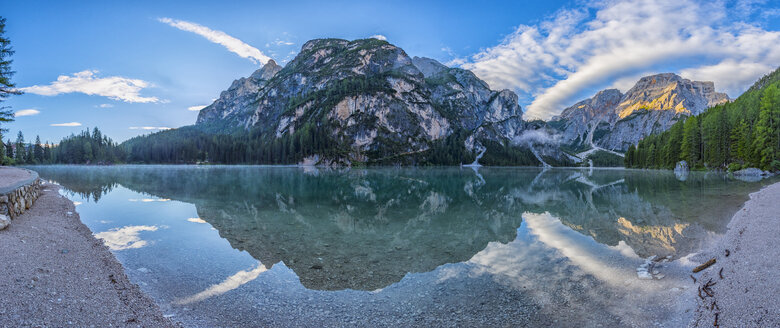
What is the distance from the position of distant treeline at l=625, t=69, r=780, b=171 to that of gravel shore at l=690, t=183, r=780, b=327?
6743 centimetres

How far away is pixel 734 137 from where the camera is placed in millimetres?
67125

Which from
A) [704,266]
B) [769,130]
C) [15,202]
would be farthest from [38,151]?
[769,130]

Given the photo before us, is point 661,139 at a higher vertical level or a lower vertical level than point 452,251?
higher

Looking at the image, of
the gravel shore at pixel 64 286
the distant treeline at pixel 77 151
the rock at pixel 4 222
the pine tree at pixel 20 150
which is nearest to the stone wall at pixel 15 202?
the rock at pixel 4 222

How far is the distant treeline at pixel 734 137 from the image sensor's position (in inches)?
2210

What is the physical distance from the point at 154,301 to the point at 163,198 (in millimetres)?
23236

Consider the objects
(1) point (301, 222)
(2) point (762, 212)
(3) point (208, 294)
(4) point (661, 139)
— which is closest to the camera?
(3) point (208, 294)

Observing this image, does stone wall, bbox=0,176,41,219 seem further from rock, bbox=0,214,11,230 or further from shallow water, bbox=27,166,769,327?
shallow water, bbox=27,166,769,327

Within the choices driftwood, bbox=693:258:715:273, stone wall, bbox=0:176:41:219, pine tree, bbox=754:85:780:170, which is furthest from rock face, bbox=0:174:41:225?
pine tree, bbox=754:85:780:170

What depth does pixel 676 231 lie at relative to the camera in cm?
1492

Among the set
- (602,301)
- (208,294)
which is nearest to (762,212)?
(602,301)

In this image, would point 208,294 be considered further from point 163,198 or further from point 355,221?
point 163,198

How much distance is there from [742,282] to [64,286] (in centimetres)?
1552

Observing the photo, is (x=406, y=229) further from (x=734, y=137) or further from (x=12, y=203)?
(x=734, y=137)
